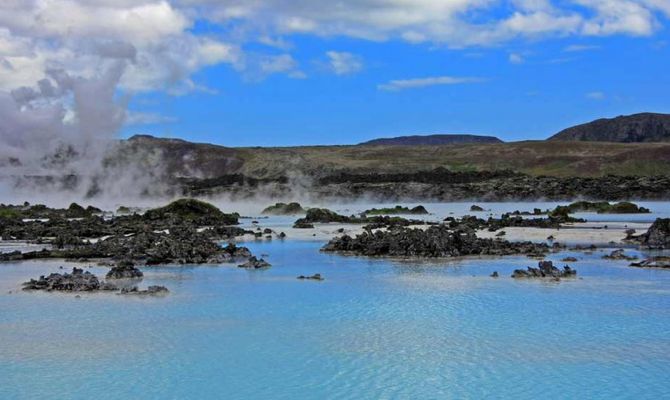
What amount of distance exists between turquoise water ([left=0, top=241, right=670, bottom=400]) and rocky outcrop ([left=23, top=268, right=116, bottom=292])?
637mm

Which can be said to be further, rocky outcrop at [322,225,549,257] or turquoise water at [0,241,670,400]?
rocky outcrop at [322,225,549,257]

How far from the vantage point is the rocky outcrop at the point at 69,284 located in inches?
791

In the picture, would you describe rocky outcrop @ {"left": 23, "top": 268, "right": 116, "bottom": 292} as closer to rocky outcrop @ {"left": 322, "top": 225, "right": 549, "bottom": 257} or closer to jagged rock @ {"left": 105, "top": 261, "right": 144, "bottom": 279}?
jagged rock @ {"left": 105, "top": 261, "right": 144, "bottom": 279}

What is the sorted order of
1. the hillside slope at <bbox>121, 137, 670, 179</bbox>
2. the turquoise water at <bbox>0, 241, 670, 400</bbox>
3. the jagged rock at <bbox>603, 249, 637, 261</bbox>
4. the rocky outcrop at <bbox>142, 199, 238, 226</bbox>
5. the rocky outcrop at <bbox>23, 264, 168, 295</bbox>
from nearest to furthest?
the turquoise water at <bbox>0, 241, 670, 400</bbox> < the rocky outcrop at <bbox>23, 264, 168, 295</bbox> < the jagged rock at <bbox>603, 249, 637, 261</bbox> < the rocky outcrop at <bbox>142, 199, 238, 226</bbox> < the hillside slope at <bbox>121, 137, 670, 179</bbox>

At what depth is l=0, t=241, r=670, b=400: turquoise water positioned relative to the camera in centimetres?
1138

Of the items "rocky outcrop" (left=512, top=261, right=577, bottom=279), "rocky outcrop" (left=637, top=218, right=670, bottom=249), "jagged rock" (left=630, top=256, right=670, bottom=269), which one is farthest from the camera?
"rocky outcrop" (left=637, top=218, right=670, bottom=249)

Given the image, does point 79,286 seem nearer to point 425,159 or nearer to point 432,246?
point 432,246

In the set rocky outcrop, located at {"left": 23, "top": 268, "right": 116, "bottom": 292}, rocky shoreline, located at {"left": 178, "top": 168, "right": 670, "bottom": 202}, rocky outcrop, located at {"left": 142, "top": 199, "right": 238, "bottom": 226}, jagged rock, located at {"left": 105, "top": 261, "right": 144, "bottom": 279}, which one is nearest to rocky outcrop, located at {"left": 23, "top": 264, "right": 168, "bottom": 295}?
rocky outcrop, located at {"left": 23, "top": 268, "right": 116, "bottom": 292}

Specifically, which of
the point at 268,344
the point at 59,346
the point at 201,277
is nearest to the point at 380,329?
the point at 268,344

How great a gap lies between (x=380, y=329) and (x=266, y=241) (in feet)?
69.4

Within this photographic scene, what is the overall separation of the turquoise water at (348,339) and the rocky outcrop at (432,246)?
5250 millimetres

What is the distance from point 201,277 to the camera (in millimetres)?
23266

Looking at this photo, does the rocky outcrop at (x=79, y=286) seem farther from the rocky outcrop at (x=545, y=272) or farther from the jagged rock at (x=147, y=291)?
the rocky outcrop at (x=545, y=272)

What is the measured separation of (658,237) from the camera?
1177 inches
